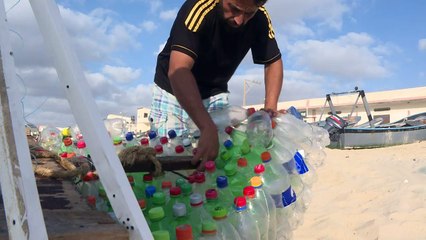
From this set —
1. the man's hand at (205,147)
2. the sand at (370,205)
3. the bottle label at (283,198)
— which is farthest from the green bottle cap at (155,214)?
the sand at (370,205)

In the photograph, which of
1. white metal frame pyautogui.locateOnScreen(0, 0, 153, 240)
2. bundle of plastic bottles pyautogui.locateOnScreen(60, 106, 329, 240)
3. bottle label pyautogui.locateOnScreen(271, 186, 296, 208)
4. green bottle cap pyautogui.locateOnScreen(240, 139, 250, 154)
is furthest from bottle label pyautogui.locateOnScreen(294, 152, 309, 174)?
white metal frame pyautogui.locateOnScreen(0, 0, 153, 240)

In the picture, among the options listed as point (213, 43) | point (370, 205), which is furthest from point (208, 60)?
point (370, 205)

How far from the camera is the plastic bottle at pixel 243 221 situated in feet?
5.98

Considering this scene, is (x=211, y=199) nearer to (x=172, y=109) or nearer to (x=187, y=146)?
(x=187, y=146)

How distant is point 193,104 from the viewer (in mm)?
2127

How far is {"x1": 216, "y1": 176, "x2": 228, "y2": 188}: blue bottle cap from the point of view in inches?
73.8

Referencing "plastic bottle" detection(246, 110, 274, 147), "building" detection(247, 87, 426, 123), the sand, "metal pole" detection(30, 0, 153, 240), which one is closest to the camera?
"metal pole" detection(30, 0, 153, 240)

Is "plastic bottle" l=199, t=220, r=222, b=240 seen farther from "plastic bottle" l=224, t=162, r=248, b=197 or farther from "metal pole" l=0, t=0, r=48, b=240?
"metal pole" l=0, t=0, r=48, b=240

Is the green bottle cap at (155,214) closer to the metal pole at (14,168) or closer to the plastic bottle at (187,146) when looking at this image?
the metal pole at (14,168)

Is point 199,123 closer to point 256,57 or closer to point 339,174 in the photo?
point 256,57

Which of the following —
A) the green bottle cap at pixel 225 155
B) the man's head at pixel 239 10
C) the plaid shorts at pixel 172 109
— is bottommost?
the green bottle cap at pixel 225 155

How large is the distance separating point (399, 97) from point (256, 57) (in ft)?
114

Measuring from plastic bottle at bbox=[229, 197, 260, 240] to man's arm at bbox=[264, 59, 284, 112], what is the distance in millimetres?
1087

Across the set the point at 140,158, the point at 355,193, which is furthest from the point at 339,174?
the point at 140,158
